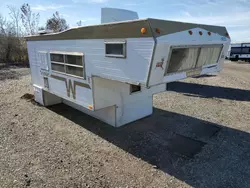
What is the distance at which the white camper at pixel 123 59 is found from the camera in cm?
262

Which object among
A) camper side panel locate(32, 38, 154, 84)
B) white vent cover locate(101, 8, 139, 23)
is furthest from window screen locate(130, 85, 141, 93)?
white vent cover locate(101, 8, 139, 23)

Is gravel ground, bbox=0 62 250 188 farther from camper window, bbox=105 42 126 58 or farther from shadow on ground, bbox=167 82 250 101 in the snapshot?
camper window, bbox=105 42 126 58

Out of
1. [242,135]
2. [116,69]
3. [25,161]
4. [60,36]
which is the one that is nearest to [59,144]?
[25,161]

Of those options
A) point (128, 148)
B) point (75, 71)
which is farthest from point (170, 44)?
point (75, 71)

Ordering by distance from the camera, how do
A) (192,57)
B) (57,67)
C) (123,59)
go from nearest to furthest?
(123,59) → (192,57) → (57,67)

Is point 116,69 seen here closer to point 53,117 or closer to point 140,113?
point 140,113

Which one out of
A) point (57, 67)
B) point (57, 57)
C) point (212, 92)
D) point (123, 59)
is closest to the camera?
point (123, 59)

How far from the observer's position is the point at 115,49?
119 inches

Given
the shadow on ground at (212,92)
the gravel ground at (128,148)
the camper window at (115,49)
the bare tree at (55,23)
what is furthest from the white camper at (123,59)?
the bare tree at (55,23)

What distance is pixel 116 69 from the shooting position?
308 centimetres

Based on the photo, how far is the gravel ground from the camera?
286 cm

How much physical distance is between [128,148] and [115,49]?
192 centimetres

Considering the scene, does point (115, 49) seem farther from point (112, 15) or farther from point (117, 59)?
point (112, 15)

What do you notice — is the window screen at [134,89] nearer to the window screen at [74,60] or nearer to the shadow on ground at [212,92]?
the window screen at [74,60]
